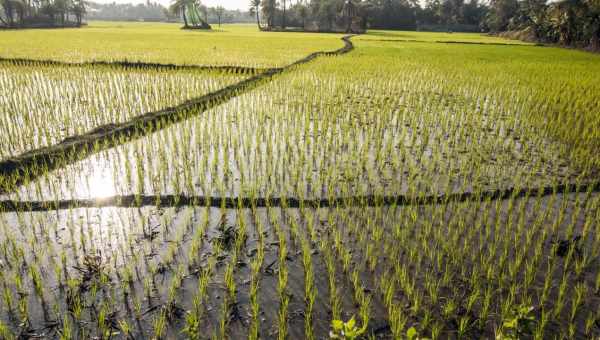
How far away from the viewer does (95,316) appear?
2082mm

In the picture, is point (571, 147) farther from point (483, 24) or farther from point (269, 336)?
point (483, 24)

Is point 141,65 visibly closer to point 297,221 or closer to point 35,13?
point 297,221

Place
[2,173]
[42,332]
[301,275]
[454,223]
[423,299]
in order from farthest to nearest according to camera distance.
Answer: [2,173] → [454,223] → [301,275] → [423,299] → [42,332]

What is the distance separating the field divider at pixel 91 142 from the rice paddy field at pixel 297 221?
4 centimetres

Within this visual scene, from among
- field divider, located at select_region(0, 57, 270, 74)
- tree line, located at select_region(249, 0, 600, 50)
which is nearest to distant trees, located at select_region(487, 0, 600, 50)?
tree line, located at select_region(249, 0, 600, 50)

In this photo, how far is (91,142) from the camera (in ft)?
15.8

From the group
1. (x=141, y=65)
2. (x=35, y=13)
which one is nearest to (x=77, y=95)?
(x=141, y=65)

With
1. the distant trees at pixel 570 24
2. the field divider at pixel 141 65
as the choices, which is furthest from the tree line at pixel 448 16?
the field divider at pixel 141 65

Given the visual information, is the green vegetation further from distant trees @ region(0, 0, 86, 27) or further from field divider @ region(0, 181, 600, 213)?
distant trees @ region(0, 0, 86, 27)

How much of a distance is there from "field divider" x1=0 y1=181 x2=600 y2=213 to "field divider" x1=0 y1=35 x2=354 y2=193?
1.81ft

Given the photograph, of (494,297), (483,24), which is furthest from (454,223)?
(483,24)

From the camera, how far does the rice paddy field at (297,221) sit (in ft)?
6.91

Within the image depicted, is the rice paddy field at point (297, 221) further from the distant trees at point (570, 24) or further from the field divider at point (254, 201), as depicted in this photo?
the distant trees at point (570, 24)

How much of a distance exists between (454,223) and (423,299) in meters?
1.07
